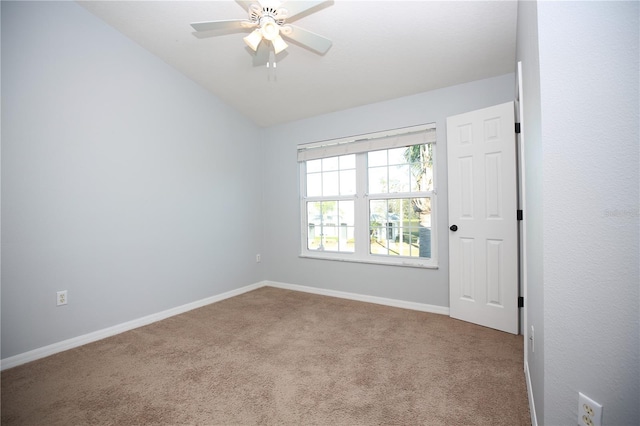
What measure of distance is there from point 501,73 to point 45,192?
4017 mm

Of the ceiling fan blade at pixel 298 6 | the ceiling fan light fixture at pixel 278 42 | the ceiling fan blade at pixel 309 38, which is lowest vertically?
the ceiling fan light fixture at pixel 278 42

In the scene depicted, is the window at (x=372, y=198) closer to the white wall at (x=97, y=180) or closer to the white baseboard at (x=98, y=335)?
the white wall at (x=97, y=180)

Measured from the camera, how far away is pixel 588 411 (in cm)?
100

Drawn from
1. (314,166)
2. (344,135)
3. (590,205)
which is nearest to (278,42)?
(344,135)

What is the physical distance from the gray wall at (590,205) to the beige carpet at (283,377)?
678 millimetres

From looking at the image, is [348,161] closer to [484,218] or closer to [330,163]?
[330,163]

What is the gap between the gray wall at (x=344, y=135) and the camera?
3004mm

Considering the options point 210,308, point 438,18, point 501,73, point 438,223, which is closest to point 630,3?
point 438,18

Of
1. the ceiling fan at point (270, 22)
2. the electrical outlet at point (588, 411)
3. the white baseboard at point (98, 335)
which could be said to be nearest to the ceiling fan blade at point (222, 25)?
the ceiling fan at point (270, 22)

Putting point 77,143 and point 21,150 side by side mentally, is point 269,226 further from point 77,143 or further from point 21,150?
point 21,150

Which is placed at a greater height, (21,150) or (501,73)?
(501,73)

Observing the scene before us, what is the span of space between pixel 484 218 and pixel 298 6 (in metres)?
2.27

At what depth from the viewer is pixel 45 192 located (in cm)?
230

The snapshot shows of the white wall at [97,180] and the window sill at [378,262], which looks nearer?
the white wall at [97,180]
